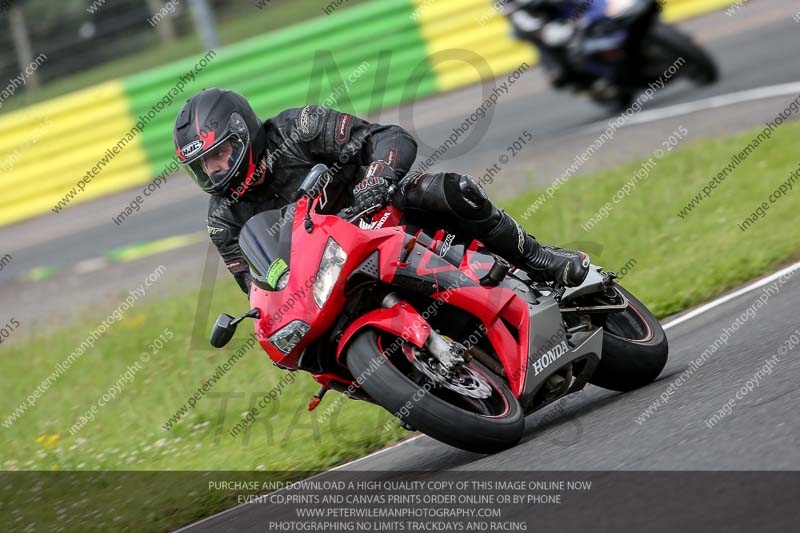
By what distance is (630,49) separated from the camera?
1354 centimetres

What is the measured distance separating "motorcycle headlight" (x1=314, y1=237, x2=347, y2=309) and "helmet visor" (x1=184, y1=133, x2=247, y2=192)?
95 centimetres

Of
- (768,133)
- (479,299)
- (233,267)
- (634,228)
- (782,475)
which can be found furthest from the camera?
(768,133)

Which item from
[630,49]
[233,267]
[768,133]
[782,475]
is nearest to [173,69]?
[630,49]

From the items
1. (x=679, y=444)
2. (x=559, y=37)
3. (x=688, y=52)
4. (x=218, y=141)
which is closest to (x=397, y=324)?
(x=679, y=444)

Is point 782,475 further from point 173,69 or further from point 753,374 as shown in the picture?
Answer: point 173,69

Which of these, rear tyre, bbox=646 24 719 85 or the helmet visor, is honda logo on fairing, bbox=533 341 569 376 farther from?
rear tyre, bbox=646 24 719 85

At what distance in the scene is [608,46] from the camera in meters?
13.6

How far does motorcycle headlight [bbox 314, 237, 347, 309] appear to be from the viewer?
16.0 ft

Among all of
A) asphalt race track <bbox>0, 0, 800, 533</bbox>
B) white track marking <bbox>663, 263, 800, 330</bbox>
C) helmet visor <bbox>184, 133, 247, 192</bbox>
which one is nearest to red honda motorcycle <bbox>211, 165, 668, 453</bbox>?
asphalt race track <bbox>0, 0, 800, 533</bbox>

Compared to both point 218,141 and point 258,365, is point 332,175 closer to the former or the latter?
point 218,141

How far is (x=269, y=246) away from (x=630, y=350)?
6.52 feet

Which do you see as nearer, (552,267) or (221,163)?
(221,163)

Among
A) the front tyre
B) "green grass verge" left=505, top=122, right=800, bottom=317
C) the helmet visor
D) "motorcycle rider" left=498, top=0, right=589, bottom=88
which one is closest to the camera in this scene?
the front tyre

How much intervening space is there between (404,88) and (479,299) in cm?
1247
